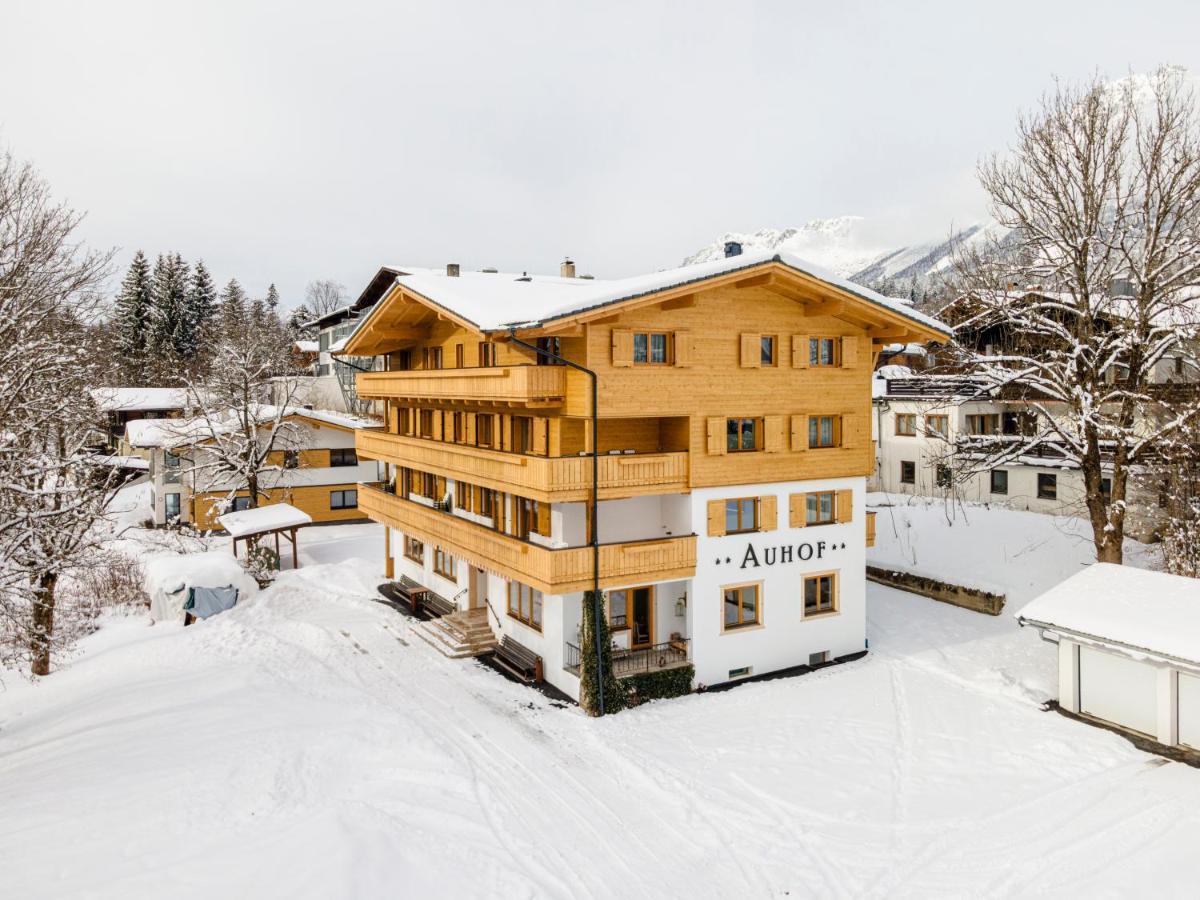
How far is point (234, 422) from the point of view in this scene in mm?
42906

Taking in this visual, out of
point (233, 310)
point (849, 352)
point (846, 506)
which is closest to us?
point (846, 506)

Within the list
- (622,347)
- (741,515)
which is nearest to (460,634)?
(741,515)

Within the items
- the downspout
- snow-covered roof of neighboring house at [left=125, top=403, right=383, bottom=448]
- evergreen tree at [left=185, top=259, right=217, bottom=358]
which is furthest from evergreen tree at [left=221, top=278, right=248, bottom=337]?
the downspout

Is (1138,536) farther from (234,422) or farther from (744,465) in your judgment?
(234,422)

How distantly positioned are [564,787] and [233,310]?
81.2 meters

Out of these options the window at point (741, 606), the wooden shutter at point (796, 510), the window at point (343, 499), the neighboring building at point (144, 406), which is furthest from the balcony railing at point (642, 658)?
the neighboring building at point (144, 406)

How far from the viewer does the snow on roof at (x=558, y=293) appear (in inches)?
746

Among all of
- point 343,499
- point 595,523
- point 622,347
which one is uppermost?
point 622,347

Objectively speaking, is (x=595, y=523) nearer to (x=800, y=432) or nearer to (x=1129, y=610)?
(x=800, y=432)

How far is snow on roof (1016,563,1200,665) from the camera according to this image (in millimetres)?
16703

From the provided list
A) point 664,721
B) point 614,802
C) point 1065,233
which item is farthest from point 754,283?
point 614,802

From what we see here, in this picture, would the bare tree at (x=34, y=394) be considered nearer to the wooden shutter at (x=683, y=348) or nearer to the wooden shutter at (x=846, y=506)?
the wooden shutter at (x=683, y=348)

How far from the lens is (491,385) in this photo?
69.3 ft

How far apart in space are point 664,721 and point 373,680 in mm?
8252
